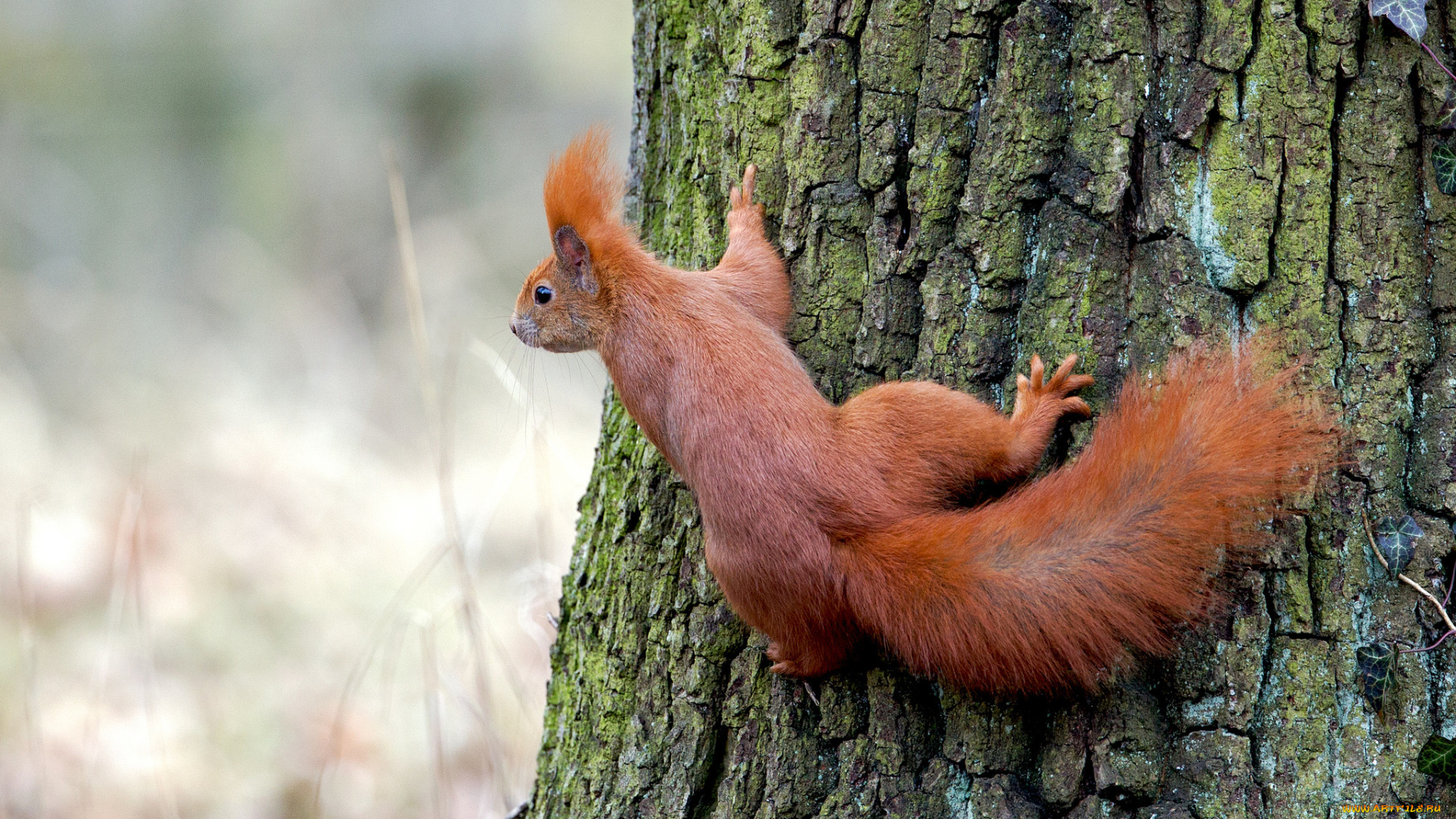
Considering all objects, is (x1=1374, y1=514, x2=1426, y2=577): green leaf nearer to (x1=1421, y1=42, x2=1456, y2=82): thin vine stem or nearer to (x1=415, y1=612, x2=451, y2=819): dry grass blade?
(x1=1421, y1=42, x2=1456, y2=82): thin vine stem

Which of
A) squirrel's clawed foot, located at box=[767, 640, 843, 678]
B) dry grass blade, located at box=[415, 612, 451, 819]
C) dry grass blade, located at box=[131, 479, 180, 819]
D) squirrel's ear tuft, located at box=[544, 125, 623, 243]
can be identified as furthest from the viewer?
dry grass blade, located at box=[131, 479, 180, 819]

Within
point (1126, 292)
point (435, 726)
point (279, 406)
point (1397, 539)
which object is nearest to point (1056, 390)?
point (1126, 292)

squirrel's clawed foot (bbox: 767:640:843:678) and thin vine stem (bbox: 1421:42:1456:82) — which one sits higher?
thin vine stem (bbox: 1421:42:1456:82)

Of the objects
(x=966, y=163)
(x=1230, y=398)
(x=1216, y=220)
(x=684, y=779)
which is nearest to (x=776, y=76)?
(x=966, y=163)

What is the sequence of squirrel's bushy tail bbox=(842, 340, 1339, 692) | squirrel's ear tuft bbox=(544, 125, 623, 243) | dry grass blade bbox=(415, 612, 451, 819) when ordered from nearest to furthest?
1. squirrel's bushy tail bbox=(842, 340, 1339, 692)
2. squirrel's ear tuft bbox=(544, 125, 623, 243)
3. dry grass blade bbox=(415, 612, 451, 819)

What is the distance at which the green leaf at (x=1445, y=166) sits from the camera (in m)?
1.32

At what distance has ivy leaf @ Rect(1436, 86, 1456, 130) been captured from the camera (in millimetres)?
1322

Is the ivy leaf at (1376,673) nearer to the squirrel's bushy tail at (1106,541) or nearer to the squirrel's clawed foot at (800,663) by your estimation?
the squirrel's bushy tail at (1106,541)

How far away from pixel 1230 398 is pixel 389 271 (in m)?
6.18

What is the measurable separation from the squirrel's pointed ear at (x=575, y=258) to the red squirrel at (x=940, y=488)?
4.8 inches

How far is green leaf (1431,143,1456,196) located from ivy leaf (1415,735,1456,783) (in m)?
0.69

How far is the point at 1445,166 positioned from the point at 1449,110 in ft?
0.23

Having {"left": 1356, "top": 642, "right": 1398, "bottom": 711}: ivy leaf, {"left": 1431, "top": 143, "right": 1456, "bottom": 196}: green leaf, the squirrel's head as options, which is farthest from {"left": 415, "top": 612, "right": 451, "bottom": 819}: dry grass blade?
{"left": 1431, "top": 143, "right": 1456, "bottom": 196}: green leaf

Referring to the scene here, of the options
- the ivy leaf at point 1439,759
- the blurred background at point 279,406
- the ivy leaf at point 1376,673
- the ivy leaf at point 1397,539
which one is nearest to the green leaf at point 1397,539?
the ivy leaf at point 1397,539
